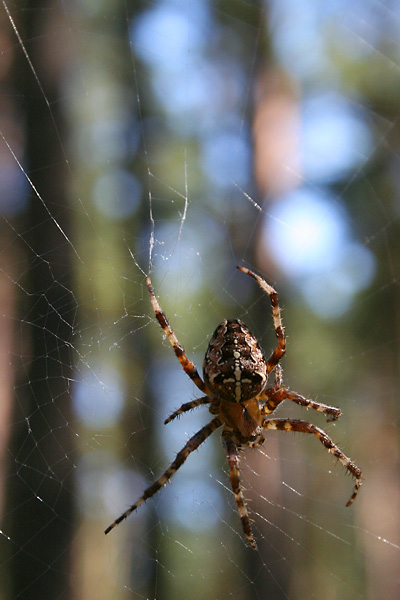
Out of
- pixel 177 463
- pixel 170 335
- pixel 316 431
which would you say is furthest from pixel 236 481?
pixel 170 335

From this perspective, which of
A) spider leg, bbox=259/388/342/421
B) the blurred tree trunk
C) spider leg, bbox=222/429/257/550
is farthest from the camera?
the blurred tree trunk

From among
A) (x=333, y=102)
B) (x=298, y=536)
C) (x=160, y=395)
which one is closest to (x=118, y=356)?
(x=160, y=395)

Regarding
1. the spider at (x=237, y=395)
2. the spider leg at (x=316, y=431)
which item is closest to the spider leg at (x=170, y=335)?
the spider at (x=237, y=395)

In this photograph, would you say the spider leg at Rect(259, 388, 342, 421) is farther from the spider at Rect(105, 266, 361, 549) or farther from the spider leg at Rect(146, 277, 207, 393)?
the spider leg at Rect(146, 277, 207, 393)

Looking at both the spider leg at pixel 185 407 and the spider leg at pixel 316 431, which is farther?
the spider leg at pixel 316 431

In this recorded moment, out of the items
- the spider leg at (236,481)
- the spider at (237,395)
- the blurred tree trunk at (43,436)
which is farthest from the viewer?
the blurred tree trunk at (43,436)

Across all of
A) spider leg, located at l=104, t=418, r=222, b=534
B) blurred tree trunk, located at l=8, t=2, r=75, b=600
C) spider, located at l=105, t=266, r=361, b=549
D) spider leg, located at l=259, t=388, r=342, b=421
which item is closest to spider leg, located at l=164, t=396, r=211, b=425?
spider, located at l=105, t=266, r=361, b=549

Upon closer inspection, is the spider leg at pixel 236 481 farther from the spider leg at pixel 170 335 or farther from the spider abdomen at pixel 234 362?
the spider leg at pixel 170 335

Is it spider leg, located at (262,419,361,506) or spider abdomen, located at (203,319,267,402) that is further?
spider leg, located at (262,419,361,506)

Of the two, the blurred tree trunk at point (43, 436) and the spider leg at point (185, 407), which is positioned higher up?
the spider leg at point (185, 407)
